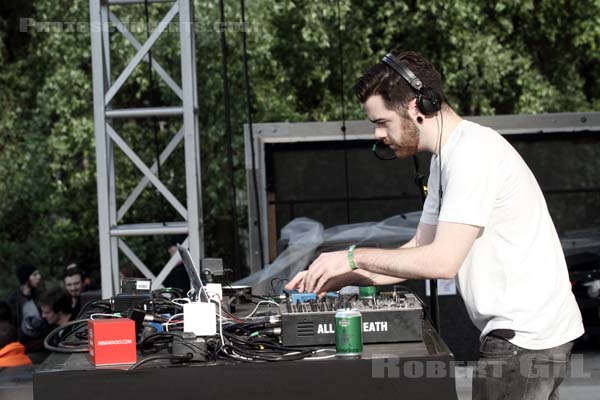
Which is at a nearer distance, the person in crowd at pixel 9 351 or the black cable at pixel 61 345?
the black cable at pixel 61 345

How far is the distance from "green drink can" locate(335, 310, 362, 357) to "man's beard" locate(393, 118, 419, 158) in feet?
1.49

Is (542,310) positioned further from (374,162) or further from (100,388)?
(374,162)

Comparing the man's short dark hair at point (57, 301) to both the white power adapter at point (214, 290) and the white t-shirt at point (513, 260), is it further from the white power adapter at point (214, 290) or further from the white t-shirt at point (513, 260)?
the white t-shirt at point (513, 260)

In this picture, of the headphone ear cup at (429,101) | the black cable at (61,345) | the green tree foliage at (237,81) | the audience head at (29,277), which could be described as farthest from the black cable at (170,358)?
the green tree foliage at (237,81)

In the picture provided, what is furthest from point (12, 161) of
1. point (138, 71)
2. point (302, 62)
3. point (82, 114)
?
point (302, 62)

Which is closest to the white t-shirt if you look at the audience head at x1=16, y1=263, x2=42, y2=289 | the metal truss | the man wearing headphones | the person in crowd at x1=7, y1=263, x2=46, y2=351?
the man wearing headphones

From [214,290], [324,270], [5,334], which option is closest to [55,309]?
[5,334]

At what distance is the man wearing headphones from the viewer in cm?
215

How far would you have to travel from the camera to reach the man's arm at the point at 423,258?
213 centimetres

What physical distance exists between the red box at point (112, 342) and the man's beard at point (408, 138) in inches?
30.6

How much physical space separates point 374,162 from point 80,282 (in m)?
3.36

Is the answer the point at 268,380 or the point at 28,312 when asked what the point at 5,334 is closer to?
the point at 28,312

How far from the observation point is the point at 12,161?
13641 millimetres

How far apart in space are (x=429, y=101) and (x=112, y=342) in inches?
36.3
